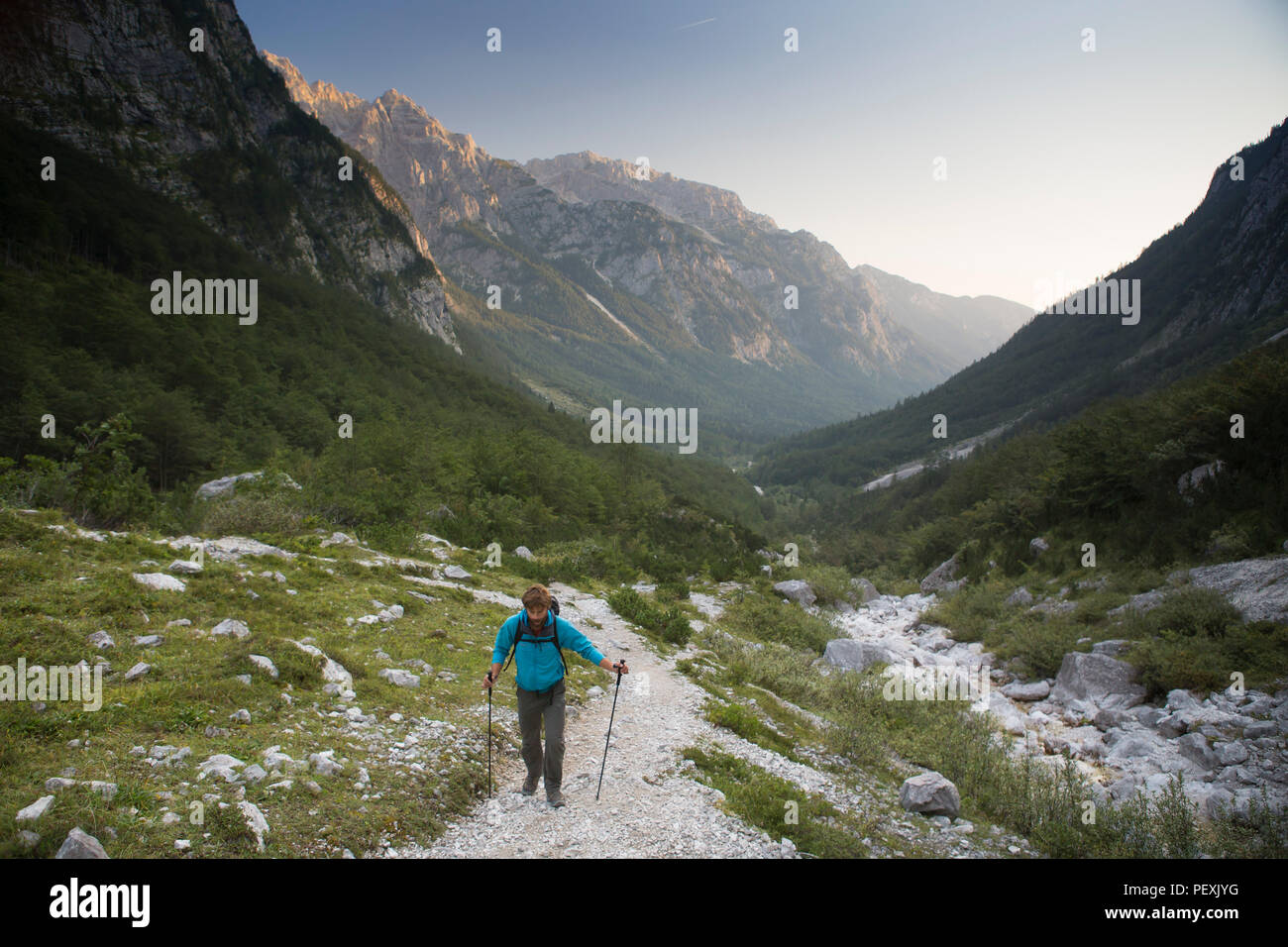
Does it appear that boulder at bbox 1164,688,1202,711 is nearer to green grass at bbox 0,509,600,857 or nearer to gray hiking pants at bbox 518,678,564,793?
green grass at bbox 0,509,600,857

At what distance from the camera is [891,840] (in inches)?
297

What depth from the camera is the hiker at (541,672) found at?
22.8 feet

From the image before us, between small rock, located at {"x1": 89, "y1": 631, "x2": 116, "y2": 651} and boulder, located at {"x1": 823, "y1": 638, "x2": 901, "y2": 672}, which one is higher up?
small rock, located at {"x1": 89, "y1": 631, "x2": 116, "y2": 651}

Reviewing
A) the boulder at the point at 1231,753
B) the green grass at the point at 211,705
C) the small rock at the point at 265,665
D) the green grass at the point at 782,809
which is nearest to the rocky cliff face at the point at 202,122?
the green grass at the point at 211,705

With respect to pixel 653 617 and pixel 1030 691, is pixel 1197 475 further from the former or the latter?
pixel 653 617

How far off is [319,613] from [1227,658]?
2011cm

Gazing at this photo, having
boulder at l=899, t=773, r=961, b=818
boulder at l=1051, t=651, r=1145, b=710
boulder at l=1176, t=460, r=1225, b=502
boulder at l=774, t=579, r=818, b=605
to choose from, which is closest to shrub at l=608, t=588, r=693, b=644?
boulder at l=899, t=773, r=961, b=818

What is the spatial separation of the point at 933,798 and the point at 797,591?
23.6 metres

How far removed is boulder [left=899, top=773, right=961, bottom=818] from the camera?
8.46m

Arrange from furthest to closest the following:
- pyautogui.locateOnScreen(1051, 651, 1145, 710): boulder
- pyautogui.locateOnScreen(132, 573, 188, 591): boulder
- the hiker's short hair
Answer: pyautogui.locateOnScreen(1051, 651, 1145, 710): boulder < pyautogui.locateOnScreen(132, 573, 188, 591): boulder < the hiker's short hair

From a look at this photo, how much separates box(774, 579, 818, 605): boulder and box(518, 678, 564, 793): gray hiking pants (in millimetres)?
25843

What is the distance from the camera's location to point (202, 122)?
93812mm

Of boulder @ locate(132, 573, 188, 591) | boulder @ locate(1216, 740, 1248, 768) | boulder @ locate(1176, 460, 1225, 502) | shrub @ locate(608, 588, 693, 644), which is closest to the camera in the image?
boulder @ locate(132, 573, 188, 591)

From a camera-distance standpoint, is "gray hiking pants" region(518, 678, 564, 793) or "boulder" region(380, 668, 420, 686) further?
"boulder" region(380, 668, 420, 686)
